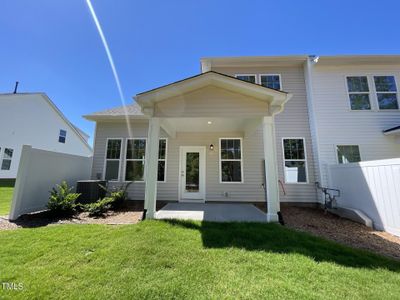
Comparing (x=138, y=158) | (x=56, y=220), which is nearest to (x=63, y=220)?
(x=56, y=220)

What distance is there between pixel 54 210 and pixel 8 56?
11.2m

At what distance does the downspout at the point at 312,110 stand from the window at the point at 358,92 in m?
1.72

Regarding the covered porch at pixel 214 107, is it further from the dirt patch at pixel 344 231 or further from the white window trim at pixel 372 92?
the white window trim at pixel 372 92

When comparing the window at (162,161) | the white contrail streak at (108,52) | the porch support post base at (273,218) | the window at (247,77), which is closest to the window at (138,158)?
the window at (162,161)

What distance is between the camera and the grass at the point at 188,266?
221 centimetres

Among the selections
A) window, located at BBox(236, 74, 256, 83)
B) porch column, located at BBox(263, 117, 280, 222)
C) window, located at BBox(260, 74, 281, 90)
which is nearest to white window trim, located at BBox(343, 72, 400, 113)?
window, located at BBox(260, 74, 281, 90)

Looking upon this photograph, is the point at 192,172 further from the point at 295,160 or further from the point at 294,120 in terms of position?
the point at 294,120

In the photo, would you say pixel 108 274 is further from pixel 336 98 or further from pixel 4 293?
pixel 336 98

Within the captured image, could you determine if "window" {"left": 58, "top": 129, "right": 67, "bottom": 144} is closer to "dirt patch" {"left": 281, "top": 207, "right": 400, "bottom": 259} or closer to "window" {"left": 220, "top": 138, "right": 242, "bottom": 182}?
"window" {"left": 220, "top": 138, "right": 242, "bottom": 182}

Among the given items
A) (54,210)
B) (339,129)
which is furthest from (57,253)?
(339,129)

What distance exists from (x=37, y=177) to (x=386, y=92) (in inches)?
554

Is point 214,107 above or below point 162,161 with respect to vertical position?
above

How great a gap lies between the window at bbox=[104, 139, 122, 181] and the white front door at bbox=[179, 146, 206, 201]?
3.07m

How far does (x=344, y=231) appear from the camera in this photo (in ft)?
15.4
